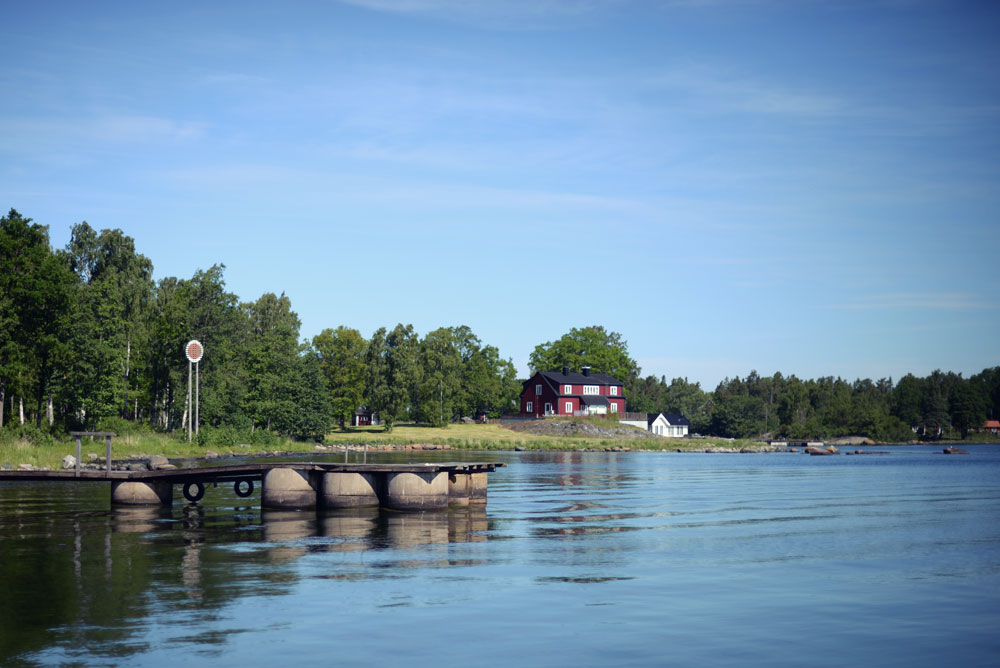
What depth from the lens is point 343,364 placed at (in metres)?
146

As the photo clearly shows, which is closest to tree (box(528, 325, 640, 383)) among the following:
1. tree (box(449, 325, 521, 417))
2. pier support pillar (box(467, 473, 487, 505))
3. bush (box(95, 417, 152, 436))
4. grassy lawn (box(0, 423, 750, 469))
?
tree (box(449, 325, 521, 417))

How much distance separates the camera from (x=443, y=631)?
19.3 metres

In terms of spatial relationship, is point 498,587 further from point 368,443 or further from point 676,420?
point 676,420

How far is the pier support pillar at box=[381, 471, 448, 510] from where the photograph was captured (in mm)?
38812

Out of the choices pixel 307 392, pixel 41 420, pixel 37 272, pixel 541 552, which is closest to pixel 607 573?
pixel 541 552

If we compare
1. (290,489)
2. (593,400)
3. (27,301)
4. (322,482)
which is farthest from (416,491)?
(593,400)

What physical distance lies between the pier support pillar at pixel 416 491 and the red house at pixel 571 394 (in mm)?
118075

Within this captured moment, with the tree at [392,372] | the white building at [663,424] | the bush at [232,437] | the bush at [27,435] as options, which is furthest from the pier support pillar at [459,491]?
the white building at [663,424]

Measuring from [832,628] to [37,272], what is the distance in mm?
67364

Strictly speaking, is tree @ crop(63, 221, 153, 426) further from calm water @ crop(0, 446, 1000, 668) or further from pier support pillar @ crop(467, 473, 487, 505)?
pier support pillar @ crop(467, 473, 487, 505)

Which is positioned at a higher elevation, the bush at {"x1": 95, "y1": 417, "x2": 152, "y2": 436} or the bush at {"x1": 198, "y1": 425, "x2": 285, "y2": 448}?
the bush at {"x1": 95, "y1": 417, "x2": 152, "y2": 436}

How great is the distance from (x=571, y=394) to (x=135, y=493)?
122 m

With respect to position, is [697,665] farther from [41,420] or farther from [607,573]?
[41,420]

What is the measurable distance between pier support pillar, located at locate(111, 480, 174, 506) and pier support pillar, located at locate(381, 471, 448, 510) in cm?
1108
